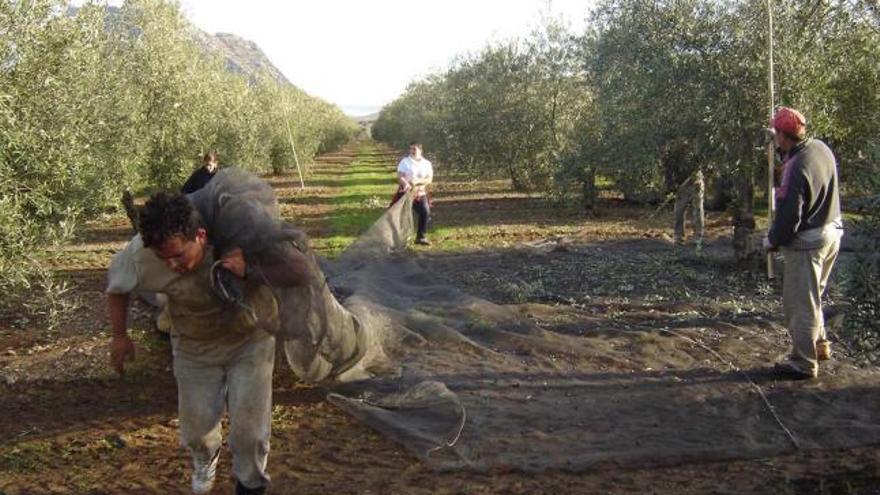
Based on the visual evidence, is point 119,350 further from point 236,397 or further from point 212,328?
point 236,397

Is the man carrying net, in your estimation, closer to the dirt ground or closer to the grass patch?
the dirt ground

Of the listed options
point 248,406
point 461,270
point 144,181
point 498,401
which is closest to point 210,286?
point 248,406

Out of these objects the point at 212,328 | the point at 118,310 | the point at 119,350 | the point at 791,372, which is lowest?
the point at 791,372

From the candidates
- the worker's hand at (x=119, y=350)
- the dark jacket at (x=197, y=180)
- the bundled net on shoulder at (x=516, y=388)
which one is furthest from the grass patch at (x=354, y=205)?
the worker's hand at (x=119, y=350)

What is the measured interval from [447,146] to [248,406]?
25254mm

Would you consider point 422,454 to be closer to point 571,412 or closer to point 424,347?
point 571,412

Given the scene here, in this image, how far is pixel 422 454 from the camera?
4.97m

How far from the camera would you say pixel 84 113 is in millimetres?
9734

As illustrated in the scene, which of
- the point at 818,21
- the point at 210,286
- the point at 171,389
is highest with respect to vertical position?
the point at 818,21

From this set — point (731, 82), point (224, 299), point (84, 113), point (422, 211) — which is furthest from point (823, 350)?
point (84, 113)

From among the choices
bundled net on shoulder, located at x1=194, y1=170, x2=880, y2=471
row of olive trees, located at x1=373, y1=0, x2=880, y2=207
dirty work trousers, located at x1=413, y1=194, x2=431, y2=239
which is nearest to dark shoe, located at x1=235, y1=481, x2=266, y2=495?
bundled net on shoulder, located at x1=194, y1=170, x2=880, y2=471

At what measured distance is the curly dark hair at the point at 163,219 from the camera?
3.50m

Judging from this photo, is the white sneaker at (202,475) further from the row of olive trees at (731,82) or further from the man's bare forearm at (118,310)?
the row of olive trees at (731,82)

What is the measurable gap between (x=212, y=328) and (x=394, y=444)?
1.84 metres
